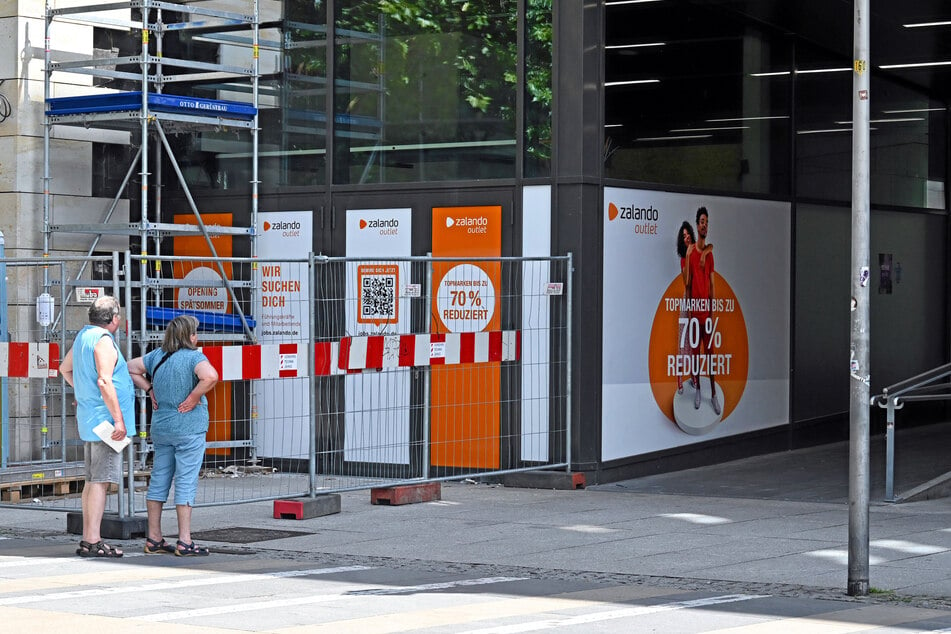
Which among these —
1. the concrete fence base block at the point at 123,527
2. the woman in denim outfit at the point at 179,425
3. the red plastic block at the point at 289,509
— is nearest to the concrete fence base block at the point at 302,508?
the red plastic block at the point at 289,509

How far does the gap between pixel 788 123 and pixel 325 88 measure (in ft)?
18.0

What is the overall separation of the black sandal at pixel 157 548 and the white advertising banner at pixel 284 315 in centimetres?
514

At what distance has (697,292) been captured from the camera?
53.0 ft

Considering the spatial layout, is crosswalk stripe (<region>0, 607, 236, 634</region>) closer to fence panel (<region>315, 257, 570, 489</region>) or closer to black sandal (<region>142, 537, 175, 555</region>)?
black sandal (<region>142, 537, 175, 555</region>)

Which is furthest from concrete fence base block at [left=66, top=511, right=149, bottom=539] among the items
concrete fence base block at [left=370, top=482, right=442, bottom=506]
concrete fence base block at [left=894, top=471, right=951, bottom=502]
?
concrete fence base block at [left=894, top=471, right=951, bottom=502]

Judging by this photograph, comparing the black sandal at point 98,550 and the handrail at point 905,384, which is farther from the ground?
the handrail at point 905,384

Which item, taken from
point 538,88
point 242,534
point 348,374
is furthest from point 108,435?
point 538,88

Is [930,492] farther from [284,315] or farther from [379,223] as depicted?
[284,315]

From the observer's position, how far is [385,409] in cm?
1535

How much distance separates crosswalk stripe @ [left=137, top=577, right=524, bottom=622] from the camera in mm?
8320

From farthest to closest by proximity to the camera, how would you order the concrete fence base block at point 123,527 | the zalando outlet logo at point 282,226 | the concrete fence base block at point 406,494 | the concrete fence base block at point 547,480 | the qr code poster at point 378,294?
the zalando outlet logo at point 282,226
the qr code poster at point 378,294
the concrete fence base block at point 547,480
the concrete fence base block at point 406,494
the concrete fence base block at point 123,527

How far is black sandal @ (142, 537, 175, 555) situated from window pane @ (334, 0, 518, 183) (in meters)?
5.59

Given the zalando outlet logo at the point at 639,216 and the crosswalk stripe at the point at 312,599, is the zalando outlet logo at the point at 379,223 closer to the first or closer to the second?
the zalando outlet logo at the point at 639,216

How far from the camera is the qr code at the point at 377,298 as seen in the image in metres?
15.5
